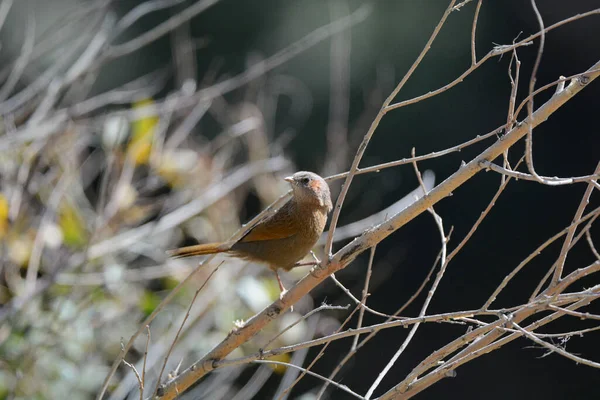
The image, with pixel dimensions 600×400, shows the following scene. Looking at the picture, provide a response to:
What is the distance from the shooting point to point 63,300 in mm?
4016

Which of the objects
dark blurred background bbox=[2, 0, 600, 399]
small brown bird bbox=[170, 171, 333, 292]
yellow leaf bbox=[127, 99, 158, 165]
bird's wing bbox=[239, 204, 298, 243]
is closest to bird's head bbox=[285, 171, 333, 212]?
small brown bird bbox=[170, 171, 333, 292]

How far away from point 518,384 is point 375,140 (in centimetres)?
237

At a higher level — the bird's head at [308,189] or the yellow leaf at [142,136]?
the yellow leaf at [142,136]

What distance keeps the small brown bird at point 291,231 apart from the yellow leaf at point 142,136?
3.56ft

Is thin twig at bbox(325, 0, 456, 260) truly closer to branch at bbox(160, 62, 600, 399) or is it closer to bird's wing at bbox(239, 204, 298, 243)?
branch at bbox(160, 62, 600, 399)

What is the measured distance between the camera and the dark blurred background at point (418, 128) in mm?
5727

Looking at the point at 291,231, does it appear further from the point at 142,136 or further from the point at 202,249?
the point at 142,136

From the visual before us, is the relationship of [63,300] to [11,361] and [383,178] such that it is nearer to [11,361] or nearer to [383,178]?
[11,361]

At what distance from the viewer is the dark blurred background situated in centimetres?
573

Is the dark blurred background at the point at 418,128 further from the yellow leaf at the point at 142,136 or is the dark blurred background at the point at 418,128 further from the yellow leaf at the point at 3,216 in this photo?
the yellow leaf at the point at 3,216

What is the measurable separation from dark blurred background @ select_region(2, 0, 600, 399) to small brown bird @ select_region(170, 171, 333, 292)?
1.31 m

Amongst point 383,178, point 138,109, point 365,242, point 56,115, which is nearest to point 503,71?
point 383,178

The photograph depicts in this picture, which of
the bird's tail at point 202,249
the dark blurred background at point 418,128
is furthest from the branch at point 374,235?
the dark blurred background at point 418,128

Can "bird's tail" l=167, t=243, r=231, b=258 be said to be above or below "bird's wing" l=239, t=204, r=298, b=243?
above
